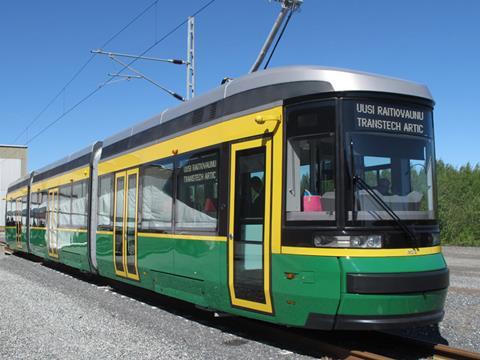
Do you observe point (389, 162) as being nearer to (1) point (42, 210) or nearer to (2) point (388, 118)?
(2) point (388, 118)

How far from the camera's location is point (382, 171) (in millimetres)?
6184

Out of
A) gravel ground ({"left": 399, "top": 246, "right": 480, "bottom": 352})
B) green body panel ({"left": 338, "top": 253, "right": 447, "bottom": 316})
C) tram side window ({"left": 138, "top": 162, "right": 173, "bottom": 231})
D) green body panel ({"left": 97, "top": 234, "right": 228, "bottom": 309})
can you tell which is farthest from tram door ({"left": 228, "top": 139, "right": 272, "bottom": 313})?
gravel ground ({"left": 399, "top": 246, "right": 480, "bottom": 352})

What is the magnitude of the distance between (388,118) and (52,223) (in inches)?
510

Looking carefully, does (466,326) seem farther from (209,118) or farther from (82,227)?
(82,227)

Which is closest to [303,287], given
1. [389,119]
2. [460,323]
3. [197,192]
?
[389,119]

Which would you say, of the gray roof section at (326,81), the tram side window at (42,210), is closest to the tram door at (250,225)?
the gray roof section at (326,81)

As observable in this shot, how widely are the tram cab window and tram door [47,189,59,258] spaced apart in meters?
11.6

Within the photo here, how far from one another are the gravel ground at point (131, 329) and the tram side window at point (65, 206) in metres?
3.03

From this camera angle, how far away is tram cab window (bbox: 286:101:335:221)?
6.11m

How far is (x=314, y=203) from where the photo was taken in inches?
243

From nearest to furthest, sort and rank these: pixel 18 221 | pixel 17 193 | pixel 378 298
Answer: pixel 378 298
pixel 18 221
pixel 17 193

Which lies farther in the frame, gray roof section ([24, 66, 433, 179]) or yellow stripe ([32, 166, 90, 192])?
yellow stripe ([32, 166, 90, 192])

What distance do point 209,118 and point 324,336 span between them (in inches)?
131

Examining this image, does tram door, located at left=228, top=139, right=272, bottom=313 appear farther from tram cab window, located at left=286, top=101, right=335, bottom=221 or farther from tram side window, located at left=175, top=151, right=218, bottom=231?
tram side window, located at left=175, top=151, right=218, bottom=231
